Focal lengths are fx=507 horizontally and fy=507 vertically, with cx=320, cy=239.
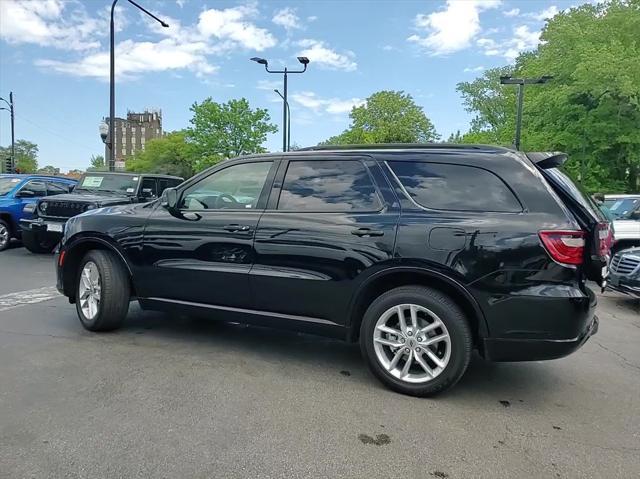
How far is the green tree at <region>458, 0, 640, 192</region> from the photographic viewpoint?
1939 centimetres

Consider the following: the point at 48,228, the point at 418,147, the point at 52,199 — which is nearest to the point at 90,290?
the point at 418,147

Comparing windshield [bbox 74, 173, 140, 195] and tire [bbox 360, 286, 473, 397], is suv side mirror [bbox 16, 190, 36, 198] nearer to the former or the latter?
windshield [bbox 74, 173, 140, 195]

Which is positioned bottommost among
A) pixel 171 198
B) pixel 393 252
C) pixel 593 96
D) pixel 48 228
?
pixel 48 228

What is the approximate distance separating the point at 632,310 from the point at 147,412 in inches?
278

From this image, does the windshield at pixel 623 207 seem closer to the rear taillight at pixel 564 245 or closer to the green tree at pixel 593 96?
the rear taillight at pixel 564 245

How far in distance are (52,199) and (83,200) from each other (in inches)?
25.8

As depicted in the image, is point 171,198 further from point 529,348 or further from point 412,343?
point 529,348

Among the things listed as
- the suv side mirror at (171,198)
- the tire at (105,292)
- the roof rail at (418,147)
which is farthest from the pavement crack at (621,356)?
the tire at (105,292)

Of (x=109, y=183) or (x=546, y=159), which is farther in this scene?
(x=109, y=183)

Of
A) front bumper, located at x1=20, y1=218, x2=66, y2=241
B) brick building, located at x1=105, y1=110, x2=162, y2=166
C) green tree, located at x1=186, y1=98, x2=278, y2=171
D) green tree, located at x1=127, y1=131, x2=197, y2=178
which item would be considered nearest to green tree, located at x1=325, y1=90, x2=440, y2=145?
green tree, located at x1=186, y1=98, x2=278, y2=171

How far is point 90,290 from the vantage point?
5.01 meters

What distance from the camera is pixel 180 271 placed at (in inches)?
177

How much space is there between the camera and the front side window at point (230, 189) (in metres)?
4.41

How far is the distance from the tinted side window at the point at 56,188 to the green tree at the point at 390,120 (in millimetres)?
34793
